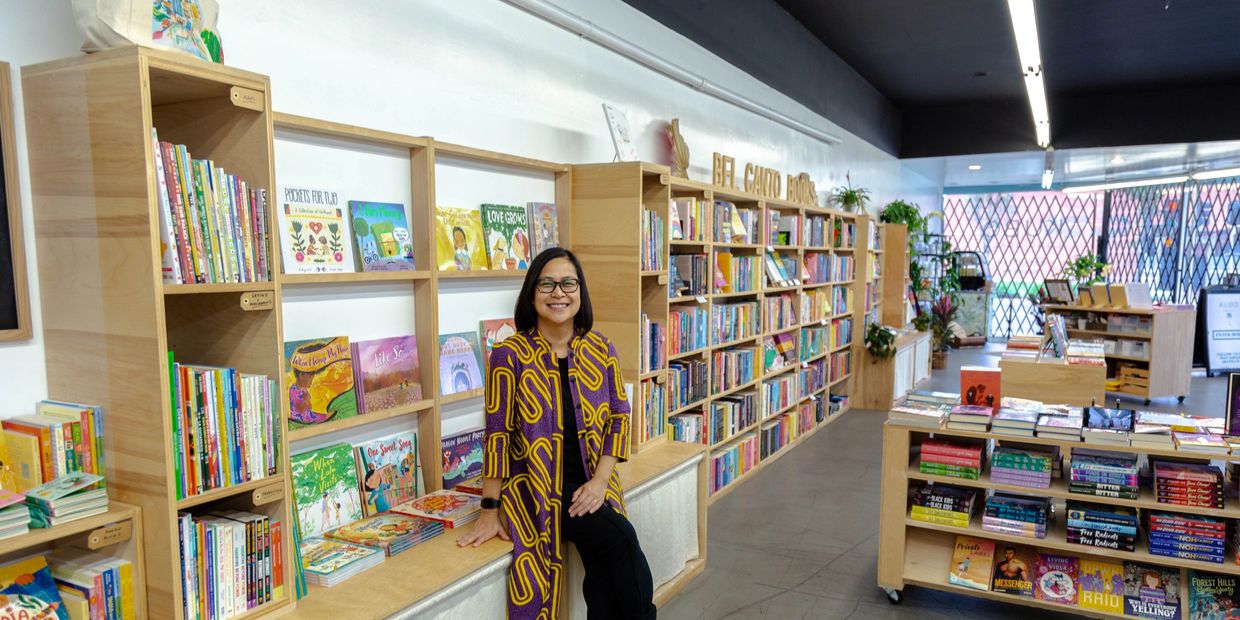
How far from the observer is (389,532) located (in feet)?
8.54

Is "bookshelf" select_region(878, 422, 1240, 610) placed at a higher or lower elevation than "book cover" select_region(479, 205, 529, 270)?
lower

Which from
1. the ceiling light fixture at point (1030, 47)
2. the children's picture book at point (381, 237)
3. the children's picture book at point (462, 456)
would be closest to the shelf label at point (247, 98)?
the children's picture book at point (381, 237)

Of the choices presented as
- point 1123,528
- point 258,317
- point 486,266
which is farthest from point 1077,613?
point 258,317

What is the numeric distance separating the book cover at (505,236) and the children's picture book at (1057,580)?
106 inches

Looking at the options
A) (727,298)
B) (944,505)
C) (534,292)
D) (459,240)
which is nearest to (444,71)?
(459,240)

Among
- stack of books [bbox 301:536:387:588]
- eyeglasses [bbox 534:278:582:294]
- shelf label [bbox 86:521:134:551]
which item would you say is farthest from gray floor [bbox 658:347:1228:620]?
shelf label [bbox 86:521:134:551]

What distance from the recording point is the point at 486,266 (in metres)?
3.31

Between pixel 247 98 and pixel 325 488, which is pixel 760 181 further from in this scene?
pixel 247 98

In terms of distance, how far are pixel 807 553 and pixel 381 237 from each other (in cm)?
287

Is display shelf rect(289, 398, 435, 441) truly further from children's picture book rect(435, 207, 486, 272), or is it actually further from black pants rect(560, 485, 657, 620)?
black pants rect(560, 485, 657, 620)

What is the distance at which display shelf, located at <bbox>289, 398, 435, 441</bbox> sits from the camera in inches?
99.7

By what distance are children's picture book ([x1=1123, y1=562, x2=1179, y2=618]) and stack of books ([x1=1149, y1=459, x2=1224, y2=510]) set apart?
1.13 feet

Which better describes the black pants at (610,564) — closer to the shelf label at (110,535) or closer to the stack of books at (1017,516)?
the shelf label at (110,535)

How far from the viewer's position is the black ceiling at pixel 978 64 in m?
6.34
